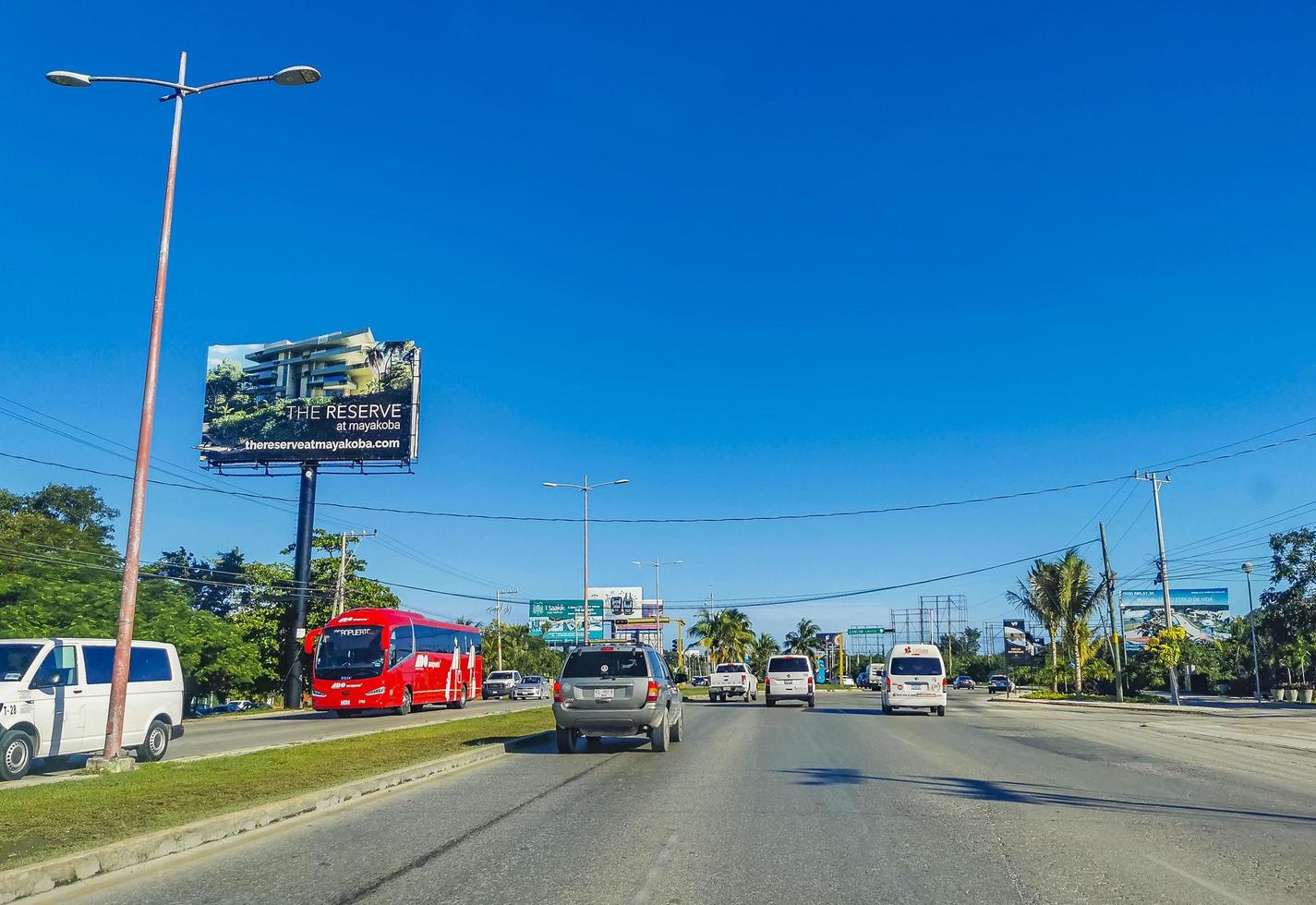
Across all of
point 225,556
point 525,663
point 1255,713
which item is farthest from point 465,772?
point 525,663

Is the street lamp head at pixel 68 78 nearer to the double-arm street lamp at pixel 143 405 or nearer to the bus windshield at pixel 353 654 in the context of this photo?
the double-arm street lamp at pixel 143 405

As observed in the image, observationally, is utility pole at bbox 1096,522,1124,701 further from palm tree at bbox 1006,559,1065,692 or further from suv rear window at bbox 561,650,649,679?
suv rear window at bbox 561,650,649,679

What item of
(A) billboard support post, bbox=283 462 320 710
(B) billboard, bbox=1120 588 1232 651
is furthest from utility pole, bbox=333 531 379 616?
(B) billboard, bbox=1120 588 1232 651

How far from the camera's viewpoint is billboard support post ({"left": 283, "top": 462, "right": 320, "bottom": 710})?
4762 cm

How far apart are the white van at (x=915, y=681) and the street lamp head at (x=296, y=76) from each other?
26.1 m

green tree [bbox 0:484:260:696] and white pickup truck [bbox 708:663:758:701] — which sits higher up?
green tree [bbox 0:484:260:696]

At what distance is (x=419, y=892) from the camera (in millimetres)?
7062

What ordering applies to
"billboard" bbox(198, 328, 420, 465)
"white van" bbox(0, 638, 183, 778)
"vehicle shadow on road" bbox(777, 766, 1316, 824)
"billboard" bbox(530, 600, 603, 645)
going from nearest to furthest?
"vehicle shadow on road" bbox(777, 766, 1316, 824) < "white van" bbox(0, 638, 183, 778) < "billboard" bbox(198, 328, 420, 465) < "billboard" bbox(530, 600, 603, 645)

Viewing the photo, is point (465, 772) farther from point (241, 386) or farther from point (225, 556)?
point (225, 556)

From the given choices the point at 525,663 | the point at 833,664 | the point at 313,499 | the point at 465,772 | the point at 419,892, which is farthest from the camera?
the point at 833,664

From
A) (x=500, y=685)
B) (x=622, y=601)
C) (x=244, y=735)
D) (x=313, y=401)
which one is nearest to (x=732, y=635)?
(x=622, y=601)

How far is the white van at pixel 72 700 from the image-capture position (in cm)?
1347

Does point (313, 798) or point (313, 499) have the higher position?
point (313, 499)

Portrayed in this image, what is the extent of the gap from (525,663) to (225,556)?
49.2m
